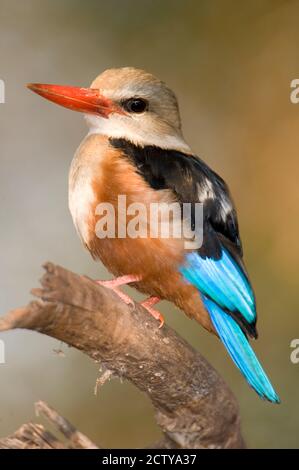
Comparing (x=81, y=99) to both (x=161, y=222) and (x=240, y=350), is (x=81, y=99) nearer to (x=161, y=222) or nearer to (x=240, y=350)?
(x=161, y=222)

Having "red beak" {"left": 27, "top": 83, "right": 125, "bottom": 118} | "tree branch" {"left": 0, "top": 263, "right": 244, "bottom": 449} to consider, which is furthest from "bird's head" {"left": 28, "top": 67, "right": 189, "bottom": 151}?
"tree branch" {"left": 0, "top": 263, "right": 244, "bottom": 449}

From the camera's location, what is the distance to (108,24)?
4.62 m

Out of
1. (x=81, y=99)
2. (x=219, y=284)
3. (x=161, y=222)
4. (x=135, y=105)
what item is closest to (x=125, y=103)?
(x=135, y=105)

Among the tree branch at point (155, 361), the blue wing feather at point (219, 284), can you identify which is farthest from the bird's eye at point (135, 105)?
the tree branch at point (155, 361)

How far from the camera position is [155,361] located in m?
2.35

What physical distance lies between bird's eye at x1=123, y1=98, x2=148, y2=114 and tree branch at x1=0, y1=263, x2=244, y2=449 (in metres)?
0.90

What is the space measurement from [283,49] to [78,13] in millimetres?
1238

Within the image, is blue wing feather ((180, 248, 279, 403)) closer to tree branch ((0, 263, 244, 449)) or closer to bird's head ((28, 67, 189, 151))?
tree branch ((0, 263, 244, 449))

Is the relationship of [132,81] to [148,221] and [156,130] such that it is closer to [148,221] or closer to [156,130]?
[156,130]

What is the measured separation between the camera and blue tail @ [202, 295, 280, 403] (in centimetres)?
263

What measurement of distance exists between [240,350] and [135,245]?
510 mm

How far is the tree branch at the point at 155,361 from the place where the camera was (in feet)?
6.81

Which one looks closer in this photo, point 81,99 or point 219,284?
point 219,284

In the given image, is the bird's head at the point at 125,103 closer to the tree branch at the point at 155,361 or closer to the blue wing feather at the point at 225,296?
the blue wing feather at the point at 225,296
